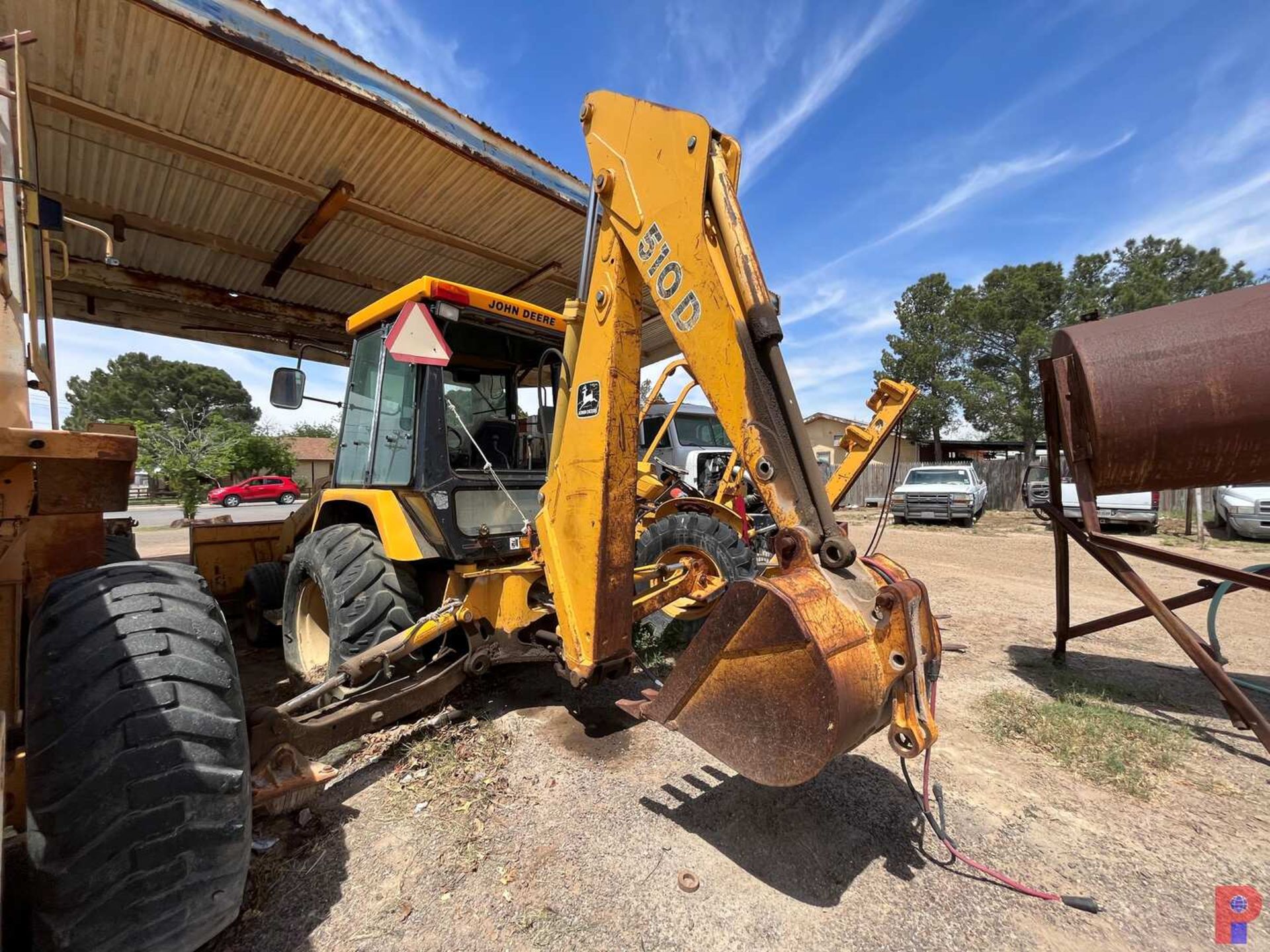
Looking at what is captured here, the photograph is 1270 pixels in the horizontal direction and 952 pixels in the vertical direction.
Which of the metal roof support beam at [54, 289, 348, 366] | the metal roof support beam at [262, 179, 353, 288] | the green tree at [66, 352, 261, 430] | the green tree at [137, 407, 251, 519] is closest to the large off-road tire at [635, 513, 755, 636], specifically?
the metal roof support beam at [262, 179, 353, 288]

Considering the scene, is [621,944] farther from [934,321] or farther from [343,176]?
[934,321]

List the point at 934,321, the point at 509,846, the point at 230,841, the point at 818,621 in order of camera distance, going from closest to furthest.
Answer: the point at 230,841 → the point at 818,621 → the point at 509,846 → the point at 934,321

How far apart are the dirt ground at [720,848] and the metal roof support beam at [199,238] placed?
4776mm

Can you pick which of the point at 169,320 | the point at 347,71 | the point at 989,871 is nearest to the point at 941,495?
the point at 989,871

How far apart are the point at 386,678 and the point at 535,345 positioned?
93.1 inches

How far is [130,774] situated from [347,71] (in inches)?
153

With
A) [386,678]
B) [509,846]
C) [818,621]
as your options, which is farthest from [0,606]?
[818,621]

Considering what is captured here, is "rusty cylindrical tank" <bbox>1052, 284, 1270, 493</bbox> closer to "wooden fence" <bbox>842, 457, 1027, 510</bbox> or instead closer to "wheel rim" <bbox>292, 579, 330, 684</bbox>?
"wheel rim" <bbox>292, 579, 330, 684</bbox>

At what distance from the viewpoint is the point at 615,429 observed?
2.63 m

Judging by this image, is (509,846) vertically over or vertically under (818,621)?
under

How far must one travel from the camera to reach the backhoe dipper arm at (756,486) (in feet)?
6.01

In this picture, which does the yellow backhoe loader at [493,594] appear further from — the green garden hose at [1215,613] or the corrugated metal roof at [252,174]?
the green garden hose at [1215,613]

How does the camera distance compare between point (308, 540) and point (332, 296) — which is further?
point (332, 296)

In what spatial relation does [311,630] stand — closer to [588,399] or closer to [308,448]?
[588,399]
